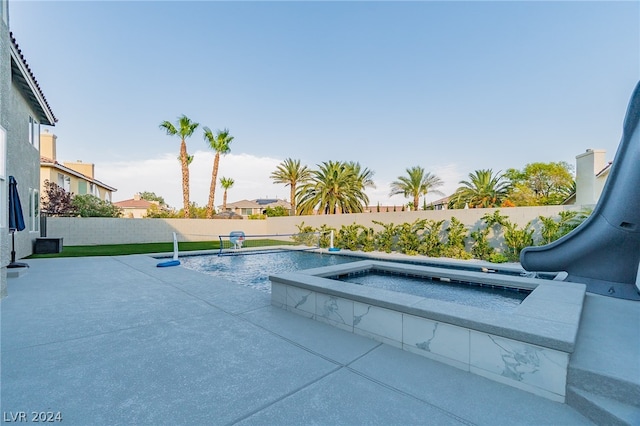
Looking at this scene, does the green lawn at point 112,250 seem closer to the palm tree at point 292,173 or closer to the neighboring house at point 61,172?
the neighboring house at point 61,172

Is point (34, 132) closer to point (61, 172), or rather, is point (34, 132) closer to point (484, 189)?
point (61, 172)

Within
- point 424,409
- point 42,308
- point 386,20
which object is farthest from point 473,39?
point 42,308

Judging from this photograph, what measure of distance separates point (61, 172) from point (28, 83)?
1583 centimetres

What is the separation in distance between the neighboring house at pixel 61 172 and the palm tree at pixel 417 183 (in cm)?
2665

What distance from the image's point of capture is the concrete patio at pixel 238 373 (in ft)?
7.30

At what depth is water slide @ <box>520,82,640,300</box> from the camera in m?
4.68

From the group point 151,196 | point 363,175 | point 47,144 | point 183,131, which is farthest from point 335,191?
point 151,196

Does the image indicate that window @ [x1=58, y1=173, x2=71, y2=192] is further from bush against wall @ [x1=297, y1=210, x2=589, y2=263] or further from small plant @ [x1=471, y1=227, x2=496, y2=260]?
small plant @ [x1=471, y1=227, x2=496, y2=260]

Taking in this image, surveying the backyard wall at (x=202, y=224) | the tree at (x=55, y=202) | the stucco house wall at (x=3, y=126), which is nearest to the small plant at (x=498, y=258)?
the backyard wall at (x=202, y=224)

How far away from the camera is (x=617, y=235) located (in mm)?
4910

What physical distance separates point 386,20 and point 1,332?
50.6 ft

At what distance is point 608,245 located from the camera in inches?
199

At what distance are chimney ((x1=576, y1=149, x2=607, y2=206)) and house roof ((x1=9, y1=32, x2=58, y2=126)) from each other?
2578cm

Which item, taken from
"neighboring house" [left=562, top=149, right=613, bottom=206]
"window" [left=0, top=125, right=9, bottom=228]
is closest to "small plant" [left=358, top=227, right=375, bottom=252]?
"neighboring house" [left=562, top=149, right=613, bottom=206]
